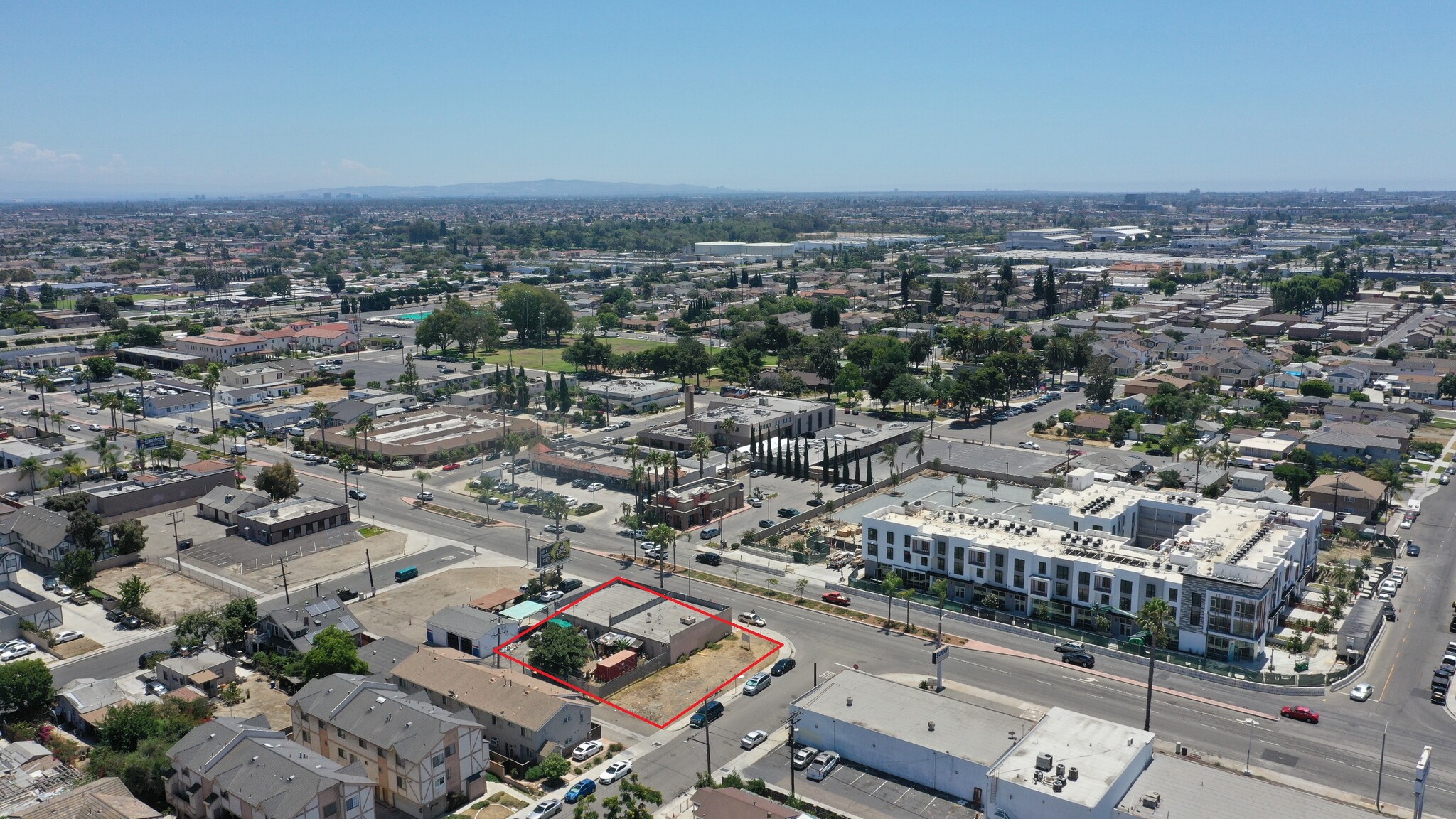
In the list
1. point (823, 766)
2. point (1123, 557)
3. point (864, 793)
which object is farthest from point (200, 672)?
point (1123, 557)

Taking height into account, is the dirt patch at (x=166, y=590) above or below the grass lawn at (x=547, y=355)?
below

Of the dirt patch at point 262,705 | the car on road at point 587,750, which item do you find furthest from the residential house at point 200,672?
the car on road at point 587,750

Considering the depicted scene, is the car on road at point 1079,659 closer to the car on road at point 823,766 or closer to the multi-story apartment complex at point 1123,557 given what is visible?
the multi-story apartment complex at point 1123,557

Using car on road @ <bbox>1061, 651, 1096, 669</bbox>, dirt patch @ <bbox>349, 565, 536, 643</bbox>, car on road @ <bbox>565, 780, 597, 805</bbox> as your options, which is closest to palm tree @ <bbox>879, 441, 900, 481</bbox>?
car on road @ <bbox>1061, 651, 1096, 669</bbox>

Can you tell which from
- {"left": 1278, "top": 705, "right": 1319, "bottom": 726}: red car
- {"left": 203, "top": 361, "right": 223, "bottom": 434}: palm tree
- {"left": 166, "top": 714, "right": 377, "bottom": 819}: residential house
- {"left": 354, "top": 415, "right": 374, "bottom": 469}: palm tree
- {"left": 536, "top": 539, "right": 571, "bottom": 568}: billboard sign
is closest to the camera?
{"left": 166, "top": 714, "right": 377, "bottom": 819}: residential house

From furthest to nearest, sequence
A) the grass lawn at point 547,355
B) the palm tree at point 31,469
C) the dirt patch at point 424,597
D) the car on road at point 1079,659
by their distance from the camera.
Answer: the grass lawn at point 547,355 → the palm tree at point 31,469 → the dirt patch at point 424,597 → the car on road at point 1079,659

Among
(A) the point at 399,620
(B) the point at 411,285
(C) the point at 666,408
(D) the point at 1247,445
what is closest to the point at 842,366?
(C) the point at 666,408

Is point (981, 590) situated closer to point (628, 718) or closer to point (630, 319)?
point (628, 718)

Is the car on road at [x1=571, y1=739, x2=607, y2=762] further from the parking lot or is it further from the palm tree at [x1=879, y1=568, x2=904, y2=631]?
the palm tree at [x1=879, y1=568, x2=904, y2=631]

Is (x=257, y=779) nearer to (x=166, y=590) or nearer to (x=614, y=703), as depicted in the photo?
(x=614, y=703)
